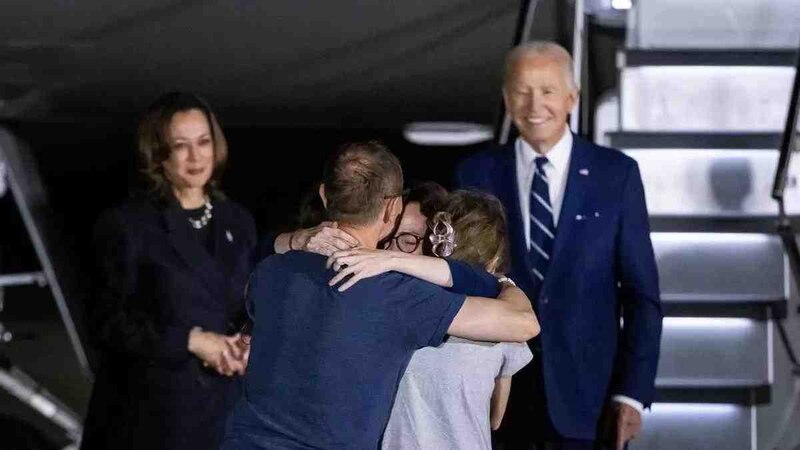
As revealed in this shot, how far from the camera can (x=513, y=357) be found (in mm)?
2637

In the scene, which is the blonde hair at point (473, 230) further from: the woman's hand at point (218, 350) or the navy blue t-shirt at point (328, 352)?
the woman's hand at point (218, 350)

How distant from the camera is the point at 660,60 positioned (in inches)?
201

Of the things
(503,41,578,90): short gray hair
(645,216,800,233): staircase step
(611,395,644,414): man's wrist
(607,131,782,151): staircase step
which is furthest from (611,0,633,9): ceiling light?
(611,395,644,414): man's wrist

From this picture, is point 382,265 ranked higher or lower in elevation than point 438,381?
higher

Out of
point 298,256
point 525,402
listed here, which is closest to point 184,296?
point 525,402

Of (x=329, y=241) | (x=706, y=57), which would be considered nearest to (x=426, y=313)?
(x=329, y=241)

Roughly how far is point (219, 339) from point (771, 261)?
2098 millimetres

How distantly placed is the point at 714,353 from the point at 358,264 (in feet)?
8.61

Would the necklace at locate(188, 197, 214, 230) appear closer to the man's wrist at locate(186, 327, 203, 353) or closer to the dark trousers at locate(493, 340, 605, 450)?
the man's wrist at locate(186, 327, 203, 353)

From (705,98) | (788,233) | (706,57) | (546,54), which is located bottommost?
(788,233)

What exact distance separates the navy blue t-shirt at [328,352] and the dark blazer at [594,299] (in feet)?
3.25

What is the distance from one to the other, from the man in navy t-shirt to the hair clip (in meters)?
0.19

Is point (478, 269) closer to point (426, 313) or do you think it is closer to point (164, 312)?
point (426, 313)

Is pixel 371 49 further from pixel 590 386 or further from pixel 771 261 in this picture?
pixel 590 386
